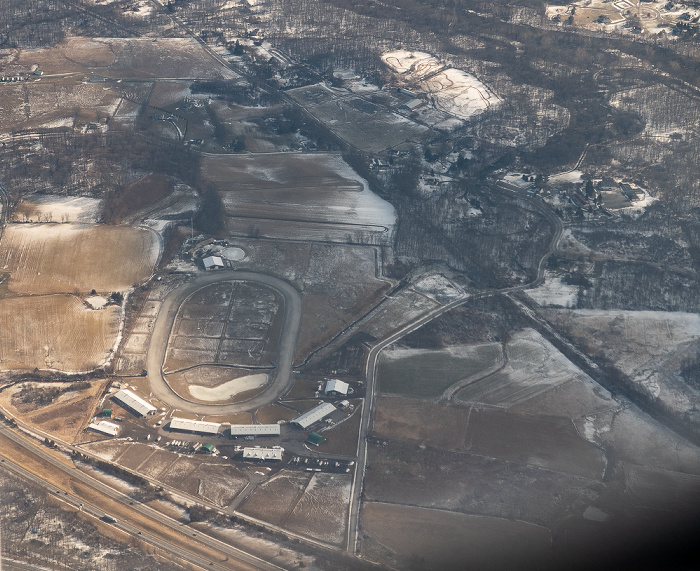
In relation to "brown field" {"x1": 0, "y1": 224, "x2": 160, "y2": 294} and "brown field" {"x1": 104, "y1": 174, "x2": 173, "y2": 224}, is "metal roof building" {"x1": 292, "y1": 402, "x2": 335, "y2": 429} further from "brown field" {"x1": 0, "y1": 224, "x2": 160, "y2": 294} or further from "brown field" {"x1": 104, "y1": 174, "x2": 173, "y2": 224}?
"brown field" {"x1": 104, "y1": 174, "x2": 173, "y2": 224}

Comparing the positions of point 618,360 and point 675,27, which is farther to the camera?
point 675,27

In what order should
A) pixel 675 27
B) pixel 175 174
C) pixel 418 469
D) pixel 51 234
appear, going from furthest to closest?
pixel 675 27 → pixel 175 174 → pixel 51 234 → pixel 418 469

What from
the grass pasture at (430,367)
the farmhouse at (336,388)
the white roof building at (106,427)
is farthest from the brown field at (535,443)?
the white roof building at (106,427)

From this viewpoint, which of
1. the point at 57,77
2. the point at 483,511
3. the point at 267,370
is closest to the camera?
the point at 483,511

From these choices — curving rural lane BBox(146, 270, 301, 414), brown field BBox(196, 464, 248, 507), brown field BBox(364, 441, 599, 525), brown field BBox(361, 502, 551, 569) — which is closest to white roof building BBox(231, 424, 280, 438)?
curving rural lane BBox(146, 270, 301, 414)

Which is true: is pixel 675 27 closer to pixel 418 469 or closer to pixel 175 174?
pixel 175 174

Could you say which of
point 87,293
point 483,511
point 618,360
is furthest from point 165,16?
point 483,511

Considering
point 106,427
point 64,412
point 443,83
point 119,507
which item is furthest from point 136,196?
point 443,83
